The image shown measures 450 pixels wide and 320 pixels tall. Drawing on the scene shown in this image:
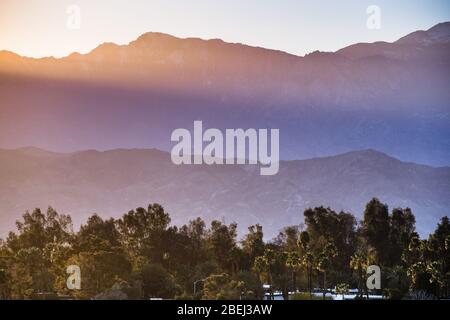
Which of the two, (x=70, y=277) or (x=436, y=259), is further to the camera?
(x=436, y=259)

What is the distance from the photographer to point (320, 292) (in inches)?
7387

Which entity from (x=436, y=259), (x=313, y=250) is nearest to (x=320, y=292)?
(x=313, y=250)

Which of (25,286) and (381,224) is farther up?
(381,224)
